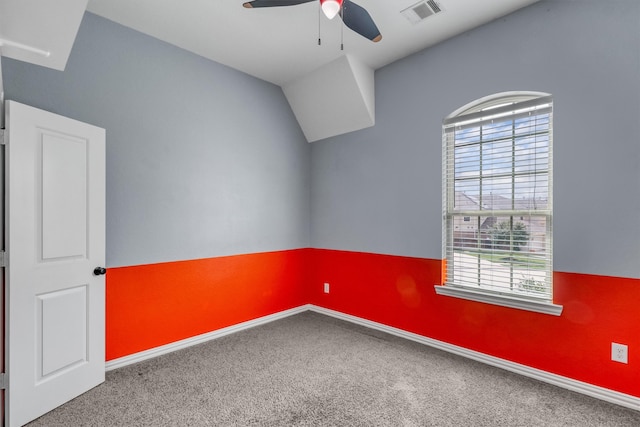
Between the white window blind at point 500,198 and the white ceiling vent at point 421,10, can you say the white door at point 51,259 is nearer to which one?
the white ceiling vent at point 421,10

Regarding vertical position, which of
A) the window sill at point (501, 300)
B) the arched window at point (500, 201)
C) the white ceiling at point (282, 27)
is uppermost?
the white ceiling at point (282, 27)

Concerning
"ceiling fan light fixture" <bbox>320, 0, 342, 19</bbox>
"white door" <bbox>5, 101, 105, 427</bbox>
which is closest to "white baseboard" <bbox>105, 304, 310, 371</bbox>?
"white door" <bbox>5, 101, 105, 427</bbox>

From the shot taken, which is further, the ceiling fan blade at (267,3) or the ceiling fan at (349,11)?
the ceiling fan blade at (267,3)

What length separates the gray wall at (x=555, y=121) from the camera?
6.77ft

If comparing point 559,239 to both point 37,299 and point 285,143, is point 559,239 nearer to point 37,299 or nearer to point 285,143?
point 285,143

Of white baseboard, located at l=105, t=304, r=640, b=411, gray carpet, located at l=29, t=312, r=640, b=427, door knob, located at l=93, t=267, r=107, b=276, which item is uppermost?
door knob, located at l=93, t=267, r=107, b=276

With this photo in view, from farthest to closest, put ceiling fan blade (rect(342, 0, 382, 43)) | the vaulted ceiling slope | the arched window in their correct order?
the arched window → the vaulted ceiling slope → ceiling fan blade (rect(342, 0, 382, 43))

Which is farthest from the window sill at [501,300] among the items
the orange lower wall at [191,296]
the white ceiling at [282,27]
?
the white ceiling at [282,27]

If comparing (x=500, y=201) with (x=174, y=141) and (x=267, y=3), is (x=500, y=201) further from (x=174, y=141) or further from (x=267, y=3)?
(x=174, y=141)

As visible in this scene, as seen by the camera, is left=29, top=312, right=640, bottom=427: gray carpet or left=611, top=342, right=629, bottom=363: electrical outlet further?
left=611, top=342, right=629, bottom=363: electrical outlet

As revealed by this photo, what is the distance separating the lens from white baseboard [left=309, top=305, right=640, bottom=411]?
209cm

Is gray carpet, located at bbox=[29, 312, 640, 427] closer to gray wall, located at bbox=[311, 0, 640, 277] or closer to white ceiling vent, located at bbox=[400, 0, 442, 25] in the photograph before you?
gray wall, located at bbox=[311, 0, 640, 277]

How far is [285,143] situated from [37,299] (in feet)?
9.47

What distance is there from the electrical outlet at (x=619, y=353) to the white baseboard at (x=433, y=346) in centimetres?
23
